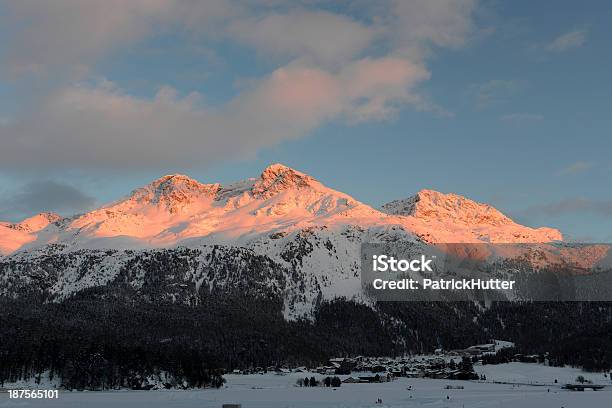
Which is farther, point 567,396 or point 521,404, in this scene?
point 567,396

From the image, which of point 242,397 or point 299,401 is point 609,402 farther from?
point 242,397

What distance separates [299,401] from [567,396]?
6881 cm

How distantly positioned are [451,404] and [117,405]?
234ft

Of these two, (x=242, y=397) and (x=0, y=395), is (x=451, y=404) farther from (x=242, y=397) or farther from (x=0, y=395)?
(x=0, y=395)

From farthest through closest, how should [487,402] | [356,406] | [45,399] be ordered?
1. [45,399]
2. [487,402]
3. [356,406]

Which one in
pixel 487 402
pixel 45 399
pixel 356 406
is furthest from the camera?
pixel 45 399

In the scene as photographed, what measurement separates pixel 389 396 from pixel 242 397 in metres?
35.9

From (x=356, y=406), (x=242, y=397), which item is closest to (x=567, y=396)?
(x=356, y=406)

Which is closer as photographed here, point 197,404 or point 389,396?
point 197,404

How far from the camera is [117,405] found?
16938 cm

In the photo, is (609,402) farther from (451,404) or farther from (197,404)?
(197,404)

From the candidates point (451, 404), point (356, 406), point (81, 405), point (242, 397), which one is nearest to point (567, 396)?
point (451, 404)

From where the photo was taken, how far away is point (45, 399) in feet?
629

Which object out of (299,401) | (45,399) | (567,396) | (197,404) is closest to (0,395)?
(45,399)
